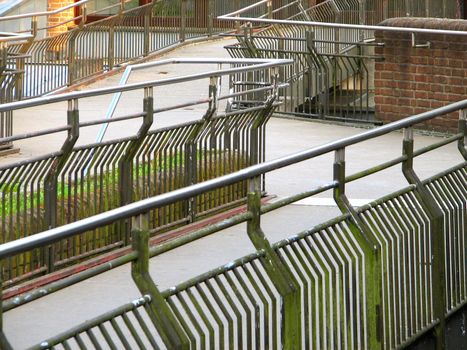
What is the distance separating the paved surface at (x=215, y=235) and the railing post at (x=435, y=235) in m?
1.54

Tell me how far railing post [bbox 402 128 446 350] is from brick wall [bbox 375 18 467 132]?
9270mm

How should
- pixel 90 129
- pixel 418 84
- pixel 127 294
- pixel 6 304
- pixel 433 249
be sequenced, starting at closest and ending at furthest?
pixel 6 304, pixel 433 249, pixel 127 294, pixel 90 129, pixel 418 84

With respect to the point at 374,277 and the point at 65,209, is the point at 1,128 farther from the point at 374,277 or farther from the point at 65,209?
the point at 374,277

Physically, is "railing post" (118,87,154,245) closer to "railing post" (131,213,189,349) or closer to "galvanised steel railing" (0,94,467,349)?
"galvanised steel railing" (0,94,467,349)

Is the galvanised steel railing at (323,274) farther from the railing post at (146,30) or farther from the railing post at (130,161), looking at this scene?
the railing post at (146,30)

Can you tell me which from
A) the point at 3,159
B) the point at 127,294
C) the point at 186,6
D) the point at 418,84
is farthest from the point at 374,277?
the point at 186,6

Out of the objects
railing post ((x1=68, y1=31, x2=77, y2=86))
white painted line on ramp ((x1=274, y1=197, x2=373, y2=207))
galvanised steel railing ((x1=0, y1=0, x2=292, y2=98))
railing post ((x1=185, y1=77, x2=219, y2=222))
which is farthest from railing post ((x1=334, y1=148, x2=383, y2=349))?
railing post ((x1=68, y1=31, x2=77, y2=86))

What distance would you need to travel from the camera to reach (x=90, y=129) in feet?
50.0

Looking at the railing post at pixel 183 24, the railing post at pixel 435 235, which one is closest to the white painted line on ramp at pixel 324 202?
the railing post at pixel 435 235

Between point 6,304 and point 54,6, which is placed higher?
point 54,6

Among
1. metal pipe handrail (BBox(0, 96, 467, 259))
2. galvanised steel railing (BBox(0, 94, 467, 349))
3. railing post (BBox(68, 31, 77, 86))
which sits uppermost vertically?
railing post (BBox(68, 31, 77, 86))

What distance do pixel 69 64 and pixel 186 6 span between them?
486 cm

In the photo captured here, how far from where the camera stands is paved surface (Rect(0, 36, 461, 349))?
24.8ft

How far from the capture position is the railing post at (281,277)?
505 cm
